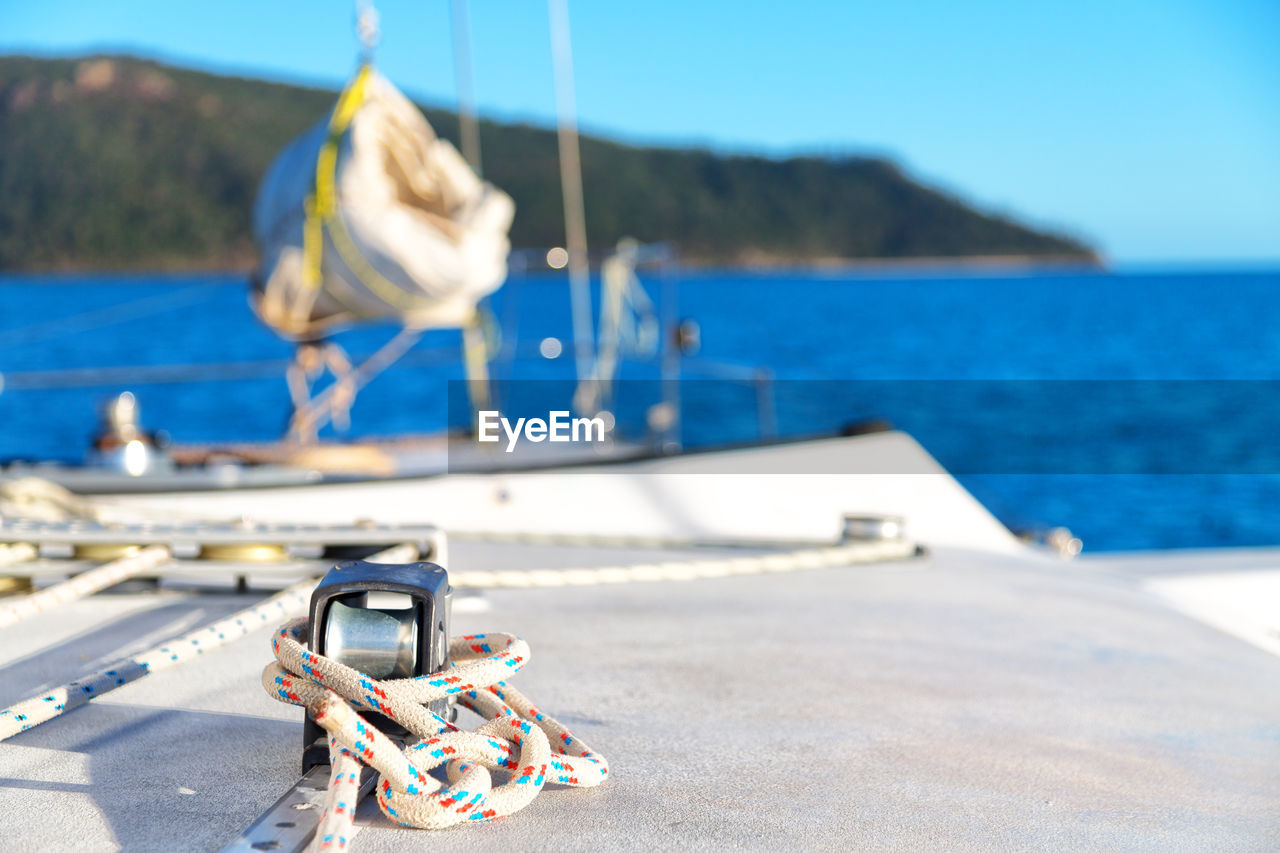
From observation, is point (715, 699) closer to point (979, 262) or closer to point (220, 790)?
point (220, 790)

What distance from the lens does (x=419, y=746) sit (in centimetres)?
94

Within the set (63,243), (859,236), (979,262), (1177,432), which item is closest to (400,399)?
(1177,432)

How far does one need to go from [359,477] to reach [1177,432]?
1840cm

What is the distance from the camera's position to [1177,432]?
19.1 m

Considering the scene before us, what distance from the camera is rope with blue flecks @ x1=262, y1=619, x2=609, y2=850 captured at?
0.89 meters

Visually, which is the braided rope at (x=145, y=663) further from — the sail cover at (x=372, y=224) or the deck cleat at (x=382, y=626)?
the sail cover at (x=372, y=224)

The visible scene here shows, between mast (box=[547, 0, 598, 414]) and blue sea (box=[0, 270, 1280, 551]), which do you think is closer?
mast (box=[547, 0, 598, 414])

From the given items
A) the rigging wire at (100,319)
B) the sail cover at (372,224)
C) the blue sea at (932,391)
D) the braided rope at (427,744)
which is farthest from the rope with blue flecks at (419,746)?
the rigging wire at (100,319)

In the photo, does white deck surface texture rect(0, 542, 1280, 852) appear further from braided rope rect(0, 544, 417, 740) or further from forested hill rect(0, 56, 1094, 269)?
forested hill rect(0, 56, 1094, 269)

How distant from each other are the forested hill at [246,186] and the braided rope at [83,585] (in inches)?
195

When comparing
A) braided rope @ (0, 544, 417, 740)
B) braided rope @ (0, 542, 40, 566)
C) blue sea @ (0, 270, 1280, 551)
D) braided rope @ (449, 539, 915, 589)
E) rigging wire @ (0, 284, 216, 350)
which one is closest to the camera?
braided rope @ (0, 544, 417, 740)

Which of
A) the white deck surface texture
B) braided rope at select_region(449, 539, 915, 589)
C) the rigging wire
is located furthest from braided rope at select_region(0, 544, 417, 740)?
the rigging wire

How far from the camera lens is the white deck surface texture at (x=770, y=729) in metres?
0.98

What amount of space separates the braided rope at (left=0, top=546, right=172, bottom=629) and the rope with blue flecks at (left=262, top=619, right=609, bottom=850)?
0.47m
